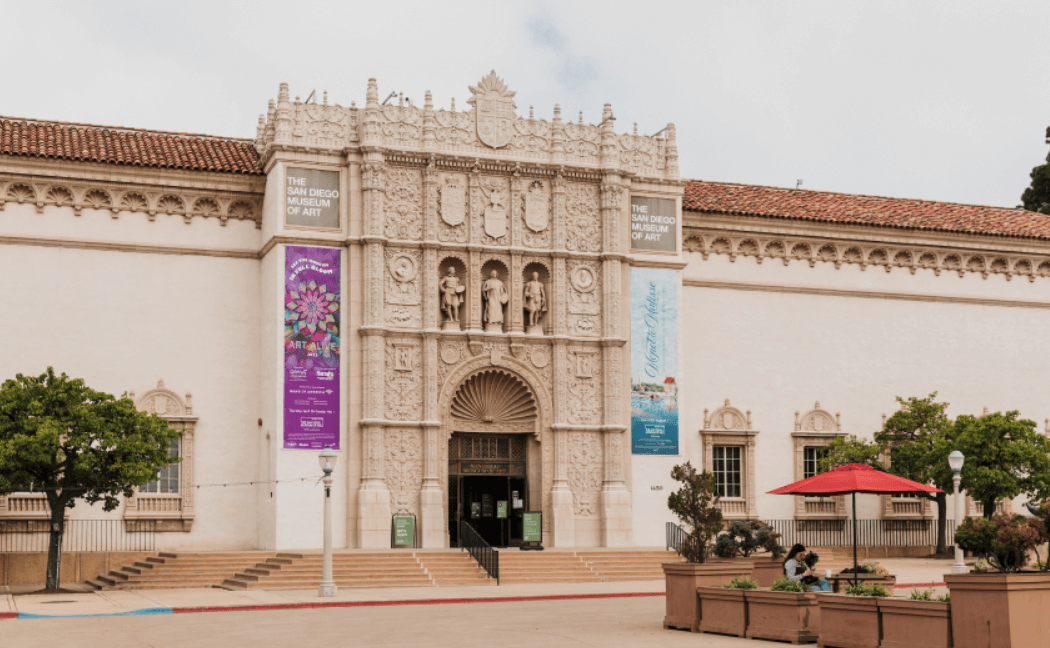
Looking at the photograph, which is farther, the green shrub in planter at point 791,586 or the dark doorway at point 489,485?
the dark doorway at point 489,485

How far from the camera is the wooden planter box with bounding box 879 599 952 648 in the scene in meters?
15.2

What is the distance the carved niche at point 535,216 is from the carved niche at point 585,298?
1114 mm

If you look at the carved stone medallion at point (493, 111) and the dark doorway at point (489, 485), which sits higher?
the carved stone medallion at point (493, 111)

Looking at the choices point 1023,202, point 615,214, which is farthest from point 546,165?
point 1023,202

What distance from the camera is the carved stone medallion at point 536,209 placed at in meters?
36.1

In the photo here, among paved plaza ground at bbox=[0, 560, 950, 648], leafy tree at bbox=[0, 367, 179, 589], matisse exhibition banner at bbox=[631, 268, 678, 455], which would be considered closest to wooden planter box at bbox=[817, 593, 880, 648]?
paved plaza ground at bbox=[0, 560, 950, 648]

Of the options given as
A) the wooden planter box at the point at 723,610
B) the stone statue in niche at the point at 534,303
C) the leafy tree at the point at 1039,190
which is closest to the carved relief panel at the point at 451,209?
the stone statue in niche at the point at 534,303

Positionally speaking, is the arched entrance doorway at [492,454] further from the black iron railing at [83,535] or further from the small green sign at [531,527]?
the black iron railing at [83,535]

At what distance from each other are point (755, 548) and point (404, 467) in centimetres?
1164

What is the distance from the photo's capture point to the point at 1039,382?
141 feet

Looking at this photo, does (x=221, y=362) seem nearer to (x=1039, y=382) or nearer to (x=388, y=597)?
(x=388, y=597)

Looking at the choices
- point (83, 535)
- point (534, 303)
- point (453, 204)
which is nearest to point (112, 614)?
point (83, 535)

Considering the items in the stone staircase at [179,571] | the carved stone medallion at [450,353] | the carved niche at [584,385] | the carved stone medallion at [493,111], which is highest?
the carved stone medallion at [493,111]

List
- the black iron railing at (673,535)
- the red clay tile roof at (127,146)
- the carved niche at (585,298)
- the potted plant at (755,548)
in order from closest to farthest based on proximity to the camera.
A: the potted plant at (755,548), the red clay tile roof at (127,146), the black iron railing at (673,535), the carved niche at (585,298)
